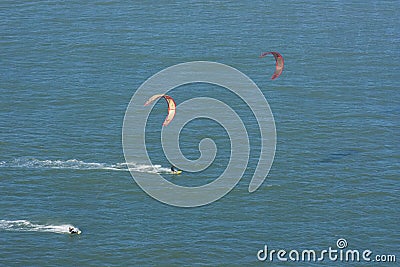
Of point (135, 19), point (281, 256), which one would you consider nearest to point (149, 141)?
point (281, 256)

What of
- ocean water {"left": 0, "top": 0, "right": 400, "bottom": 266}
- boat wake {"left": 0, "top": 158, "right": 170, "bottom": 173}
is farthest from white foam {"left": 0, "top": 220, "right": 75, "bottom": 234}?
boat wake {"left": 0, "top": 158, "right": 170, "bottom": 173}

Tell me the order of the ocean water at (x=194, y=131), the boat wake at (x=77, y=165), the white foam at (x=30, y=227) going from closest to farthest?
the ocean water at (x=194, y=131) < the white foam at (x=30, y=227) < the boat wake at (x=77, y=165)

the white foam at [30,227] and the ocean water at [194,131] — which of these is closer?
the ocean water at [194,131]

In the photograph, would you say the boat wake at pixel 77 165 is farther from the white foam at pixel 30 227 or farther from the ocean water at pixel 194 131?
the white foam at pixel 30 227

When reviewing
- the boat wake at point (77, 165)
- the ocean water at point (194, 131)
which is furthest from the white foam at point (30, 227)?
the boat wake at point (77, 165)

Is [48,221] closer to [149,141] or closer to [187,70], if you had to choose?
[149,141]

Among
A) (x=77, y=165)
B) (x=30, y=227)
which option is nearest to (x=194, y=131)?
(x=77, y=165)
